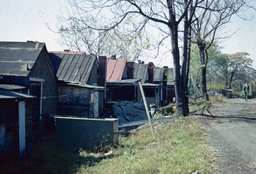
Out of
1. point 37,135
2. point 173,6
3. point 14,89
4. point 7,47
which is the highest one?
point 173,6

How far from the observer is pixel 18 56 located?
13.4 m

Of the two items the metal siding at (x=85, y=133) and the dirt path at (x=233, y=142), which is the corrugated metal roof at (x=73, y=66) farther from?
the dirt path at (x=233, y=142)

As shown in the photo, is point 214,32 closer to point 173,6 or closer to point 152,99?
point 152,99

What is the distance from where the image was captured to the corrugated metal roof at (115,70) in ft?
97.4

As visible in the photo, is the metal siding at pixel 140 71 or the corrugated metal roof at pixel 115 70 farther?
the metal siding at pixel 140 71

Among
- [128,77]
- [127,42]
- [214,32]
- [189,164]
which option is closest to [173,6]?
[127,42]

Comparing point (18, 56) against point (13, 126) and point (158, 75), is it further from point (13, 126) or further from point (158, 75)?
point (158, 75)

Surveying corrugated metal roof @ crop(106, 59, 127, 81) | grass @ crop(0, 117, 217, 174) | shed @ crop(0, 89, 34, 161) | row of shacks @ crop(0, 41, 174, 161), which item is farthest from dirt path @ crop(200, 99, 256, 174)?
corrugated metal roof @ crop(106, 59, 127, 81)

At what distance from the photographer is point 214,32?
27.8 metres

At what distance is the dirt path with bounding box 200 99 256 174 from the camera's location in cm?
620

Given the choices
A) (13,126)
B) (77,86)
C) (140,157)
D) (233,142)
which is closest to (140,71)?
(77,86)

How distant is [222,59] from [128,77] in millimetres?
33941

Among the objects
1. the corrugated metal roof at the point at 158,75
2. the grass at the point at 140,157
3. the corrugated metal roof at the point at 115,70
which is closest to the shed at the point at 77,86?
the grass at the point at 140,157

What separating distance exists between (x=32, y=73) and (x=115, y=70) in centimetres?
1769
